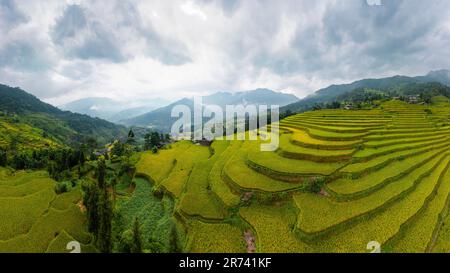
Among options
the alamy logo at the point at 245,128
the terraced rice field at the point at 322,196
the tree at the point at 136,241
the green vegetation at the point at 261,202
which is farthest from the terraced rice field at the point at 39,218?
the alamy logo at the point at 245,128

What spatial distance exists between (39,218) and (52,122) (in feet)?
424

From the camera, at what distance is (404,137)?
25734 mm

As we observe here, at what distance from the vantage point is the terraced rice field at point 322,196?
12125mm

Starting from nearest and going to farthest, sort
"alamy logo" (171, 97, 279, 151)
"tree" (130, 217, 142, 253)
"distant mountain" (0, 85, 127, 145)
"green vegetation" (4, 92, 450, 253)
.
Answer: "tree" (130, 217, 142, 253)
"green vegetation" (4, 92, 450, 253)
"alamy logo" (171, 97, 279, 151)
"distant mountain" (0, 85, 127, 145)

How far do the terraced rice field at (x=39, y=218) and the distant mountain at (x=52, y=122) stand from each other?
8294 cm

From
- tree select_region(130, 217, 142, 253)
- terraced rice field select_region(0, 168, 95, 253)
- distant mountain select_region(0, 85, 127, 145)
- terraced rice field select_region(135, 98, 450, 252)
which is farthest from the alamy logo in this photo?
distant mountain select_region(0, 85, 127, 145)

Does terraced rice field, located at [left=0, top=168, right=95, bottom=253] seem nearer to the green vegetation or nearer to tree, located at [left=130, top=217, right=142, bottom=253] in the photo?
the green vegetation

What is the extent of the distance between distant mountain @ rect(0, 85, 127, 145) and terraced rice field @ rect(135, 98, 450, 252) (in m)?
94.8

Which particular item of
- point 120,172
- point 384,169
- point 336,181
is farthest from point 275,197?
point 120,172

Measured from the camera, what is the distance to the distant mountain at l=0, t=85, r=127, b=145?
4254 inches

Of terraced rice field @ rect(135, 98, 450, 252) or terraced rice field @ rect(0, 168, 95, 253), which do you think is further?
terraced rice field @ rect(0, 168, 95, 253)

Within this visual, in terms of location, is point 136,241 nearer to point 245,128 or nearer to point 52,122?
point 245,128

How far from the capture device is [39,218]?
16.0m

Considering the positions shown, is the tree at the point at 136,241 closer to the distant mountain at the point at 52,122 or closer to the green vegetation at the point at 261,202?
the green vegetation at the point at 261,202
